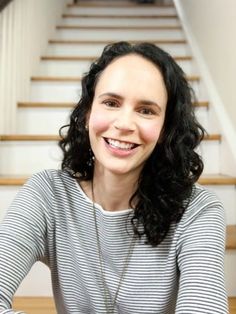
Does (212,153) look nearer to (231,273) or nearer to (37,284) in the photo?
(231,273)

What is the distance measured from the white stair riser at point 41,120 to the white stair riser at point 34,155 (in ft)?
1.01

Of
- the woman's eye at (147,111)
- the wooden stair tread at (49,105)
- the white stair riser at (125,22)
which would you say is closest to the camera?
the woman's eye at (147,111)

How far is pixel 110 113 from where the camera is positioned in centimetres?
79

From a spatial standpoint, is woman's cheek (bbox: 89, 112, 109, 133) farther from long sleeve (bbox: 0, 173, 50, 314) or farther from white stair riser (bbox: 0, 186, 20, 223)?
white stair riser (bbox: 0, 186, 20, 223)

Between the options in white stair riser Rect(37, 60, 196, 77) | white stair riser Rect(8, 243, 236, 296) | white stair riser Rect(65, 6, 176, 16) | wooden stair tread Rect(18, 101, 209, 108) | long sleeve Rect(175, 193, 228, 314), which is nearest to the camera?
long sleeve Rect(175, 193, 228, 314)

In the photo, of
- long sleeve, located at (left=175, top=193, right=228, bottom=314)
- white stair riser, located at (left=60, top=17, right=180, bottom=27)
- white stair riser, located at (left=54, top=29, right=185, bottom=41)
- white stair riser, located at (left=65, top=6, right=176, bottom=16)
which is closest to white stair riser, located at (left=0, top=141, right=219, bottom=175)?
long sleeve, located at (left=175, top=193, right=228, bottom=314)

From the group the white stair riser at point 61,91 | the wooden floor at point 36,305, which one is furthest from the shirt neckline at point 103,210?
the white stair riser at point 61,91

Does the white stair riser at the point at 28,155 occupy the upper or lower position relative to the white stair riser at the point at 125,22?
lower

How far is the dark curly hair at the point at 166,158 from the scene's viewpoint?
0.82 m

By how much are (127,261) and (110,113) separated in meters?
0.32

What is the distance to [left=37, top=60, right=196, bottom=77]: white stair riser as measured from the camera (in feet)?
8.52

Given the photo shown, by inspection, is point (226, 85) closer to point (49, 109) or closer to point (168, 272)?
point (49, 109)

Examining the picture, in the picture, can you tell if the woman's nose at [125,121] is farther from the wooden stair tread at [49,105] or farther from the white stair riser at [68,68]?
the white stair riser at [68,68]

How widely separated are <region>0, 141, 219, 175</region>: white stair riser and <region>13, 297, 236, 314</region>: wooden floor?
667mm
